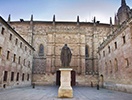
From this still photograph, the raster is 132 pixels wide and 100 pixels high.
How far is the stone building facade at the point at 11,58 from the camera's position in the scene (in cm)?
1733

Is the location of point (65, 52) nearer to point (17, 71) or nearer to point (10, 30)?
point (10, 30)

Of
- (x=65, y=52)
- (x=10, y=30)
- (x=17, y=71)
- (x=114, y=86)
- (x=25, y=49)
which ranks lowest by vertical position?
(x=114, y=86)

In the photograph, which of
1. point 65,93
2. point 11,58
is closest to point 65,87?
point 65,93

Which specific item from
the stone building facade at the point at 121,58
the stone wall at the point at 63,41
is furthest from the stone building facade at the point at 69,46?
the stone building facade at the point at 121,58

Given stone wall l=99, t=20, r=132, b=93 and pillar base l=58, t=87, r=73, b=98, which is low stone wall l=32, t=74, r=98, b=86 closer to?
stone wall l=99, t=20, r=132, b=93

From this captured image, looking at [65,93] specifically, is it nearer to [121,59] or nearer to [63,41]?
[121,59]

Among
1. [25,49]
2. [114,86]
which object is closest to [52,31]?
[25,49]

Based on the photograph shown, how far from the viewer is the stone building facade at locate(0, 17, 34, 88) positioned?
56.9 ft

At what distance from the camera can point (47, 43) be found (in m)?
33.4

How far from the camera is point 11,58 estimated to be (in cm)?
2016

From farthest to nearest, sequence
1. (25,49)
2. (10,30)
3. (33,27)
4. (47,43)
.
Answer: (33,27)
(47,43)
(25,49)
(10,30)

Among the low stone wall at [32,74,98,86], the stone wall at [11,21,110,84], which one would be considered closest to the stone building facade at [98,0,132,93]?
the low stone wall at [32,74,98,86]

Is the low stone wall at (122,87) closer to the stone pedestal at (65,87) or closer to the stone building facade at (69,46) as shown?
the stone building facade at (69,46)

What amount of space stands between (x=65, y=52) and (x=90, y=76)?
1914cm
